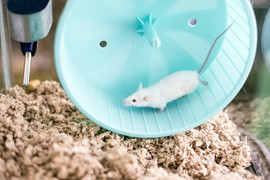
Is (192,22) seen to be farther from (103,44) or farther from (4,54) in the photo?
(4,54)

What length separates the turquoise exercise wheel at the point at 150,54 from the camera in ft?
4.84

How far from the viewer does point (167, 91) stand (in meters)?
1.57

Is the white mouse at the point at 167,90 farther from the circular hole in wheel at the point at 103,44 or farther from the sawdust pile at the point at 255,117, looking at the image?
the sawdust pile at the point at 255,117

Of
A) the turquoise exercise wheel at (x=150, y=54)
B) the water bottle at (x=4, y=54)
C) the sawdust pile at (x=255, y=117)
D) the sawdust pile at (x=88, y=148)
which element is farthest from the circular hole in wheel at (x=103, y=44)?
the sawdust pile at (x=255, y=117)

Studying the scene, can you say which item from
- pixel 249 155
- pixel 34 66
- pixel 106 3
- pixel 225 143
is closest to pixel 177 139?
pixel 225 143

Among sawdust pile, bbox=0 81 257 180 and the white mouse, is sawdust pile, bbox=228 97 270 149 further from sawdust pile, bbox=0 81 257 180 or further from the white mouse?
the white mouse

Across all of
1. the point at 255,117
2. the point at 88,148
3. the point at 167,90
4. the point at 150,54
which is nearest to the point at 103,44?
the point at 150,54

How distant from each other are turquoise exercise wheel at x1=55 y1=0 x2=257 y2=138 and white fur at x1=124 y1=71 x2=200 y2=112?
5cm

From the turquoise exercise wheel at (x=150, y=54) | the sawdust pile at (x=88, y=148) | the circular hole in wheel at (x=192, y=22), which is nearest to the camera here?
the sawdust pile at (x=88, y=148)

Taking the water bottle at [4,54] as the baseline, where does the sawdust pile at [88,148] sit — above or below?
below

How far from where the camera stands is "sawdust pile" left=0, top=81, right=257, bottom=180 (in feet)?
4.00

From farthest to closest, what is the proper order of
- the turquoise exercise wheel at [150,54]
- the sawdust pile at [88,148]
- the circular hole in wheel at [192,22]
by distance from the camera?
the circular hole in wheel at [192,22], the turquoise exercise wheel at [150,54], the sawdust pile at [88,148]

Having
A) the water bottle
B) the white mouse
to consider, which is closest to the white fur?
the white mouse

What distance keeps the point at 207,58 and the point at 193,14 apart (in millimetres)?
209
